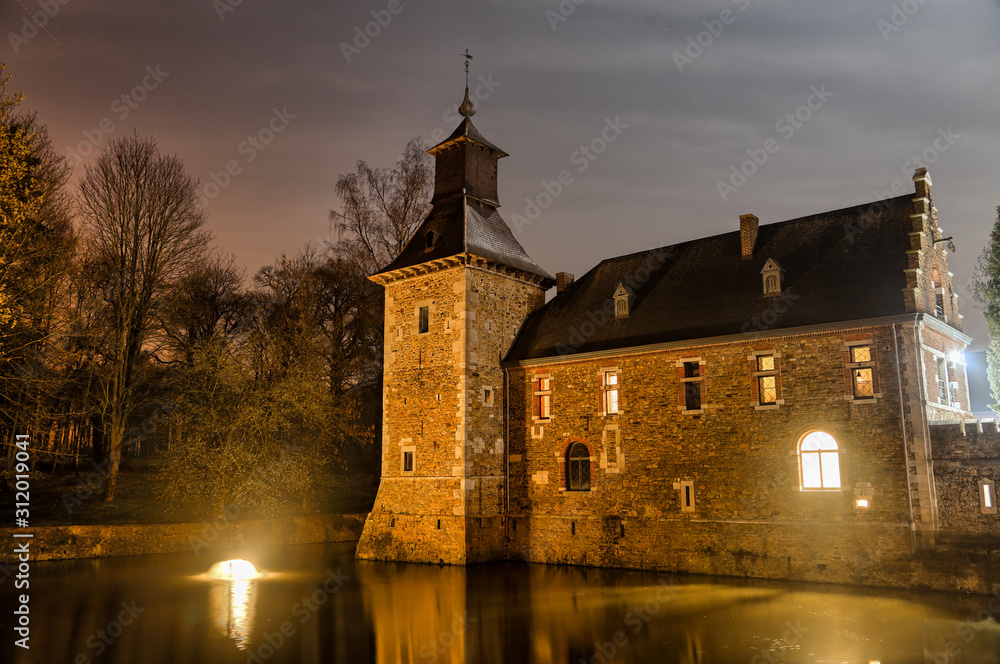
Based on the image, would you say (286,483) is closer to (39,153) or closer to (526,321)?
(526,321)

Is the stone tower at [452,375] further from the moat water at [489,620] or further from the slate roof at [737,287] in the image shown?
the moat water at [489,620]

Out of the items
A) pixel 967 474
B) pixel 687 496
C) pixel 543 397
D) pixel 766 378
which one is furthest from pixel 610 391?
pixel 967 474

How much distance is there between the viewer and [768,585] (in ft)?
57.4

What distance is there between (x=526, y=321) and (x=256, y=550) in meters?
12.5

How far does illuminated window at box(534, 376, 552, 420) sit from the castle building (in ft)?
0.21

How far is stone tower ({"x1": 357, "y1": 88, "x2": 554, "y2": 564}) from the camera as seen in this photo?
2298 centimetres

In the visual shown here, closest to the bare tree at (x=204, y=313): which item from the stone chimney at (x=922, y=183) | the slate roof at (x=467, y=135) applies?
the slate roof at (x=467, y=135)

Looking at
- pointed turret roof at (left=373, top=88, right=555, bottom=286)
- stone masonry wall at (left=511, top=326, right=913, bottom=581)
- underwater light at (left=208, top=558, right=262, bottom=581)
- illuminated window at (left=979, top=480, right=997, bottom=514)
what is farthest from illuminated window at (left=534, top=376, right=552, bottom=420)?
illuminated window at (left=979, top=480, right=997, bottom=514)

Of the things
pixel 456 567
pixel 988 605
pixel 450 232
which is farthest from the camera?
pixel 450 232

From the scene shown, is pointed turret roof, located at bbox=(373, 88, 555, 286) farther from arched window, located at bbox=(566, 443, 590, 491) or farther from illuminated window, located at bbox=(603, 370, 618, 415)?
arched window, located at bbox=(566, 443, 590, 491)

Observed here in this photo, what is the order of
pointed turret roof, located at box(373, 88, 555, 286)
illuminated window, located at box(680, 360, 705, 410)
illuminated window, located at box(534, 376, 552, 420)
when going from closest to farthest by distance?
illuminated window, located at box(680, 360, 705, 410)
illuminated window, located at box(534, 376, 552, 420)
pointed turret roof, located at box(373, 88, 555, 286)

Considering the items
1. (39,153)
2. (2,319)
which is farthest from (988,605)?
(39,153)

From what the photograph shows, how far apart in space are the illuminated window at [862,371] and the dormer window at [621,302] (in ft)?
22.4

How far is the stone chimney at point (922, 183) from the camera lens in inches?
742
